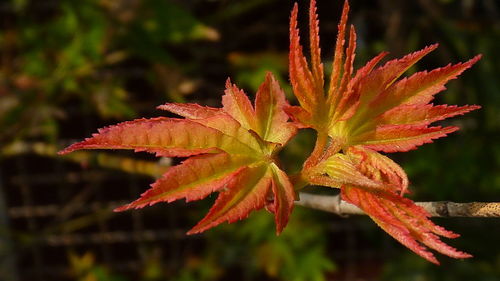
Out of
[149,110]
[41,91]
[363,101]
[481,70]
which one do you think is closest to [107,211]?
[149,110]

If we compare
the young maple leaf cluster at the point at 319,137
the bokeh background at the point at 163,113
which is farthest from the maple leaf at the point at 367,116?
the bokeh background at the point at 163,113

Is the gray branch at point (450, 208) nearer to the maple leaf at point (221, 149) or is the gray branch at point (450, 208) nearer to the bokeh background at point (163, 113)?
the maple leaf at point (221, 149)

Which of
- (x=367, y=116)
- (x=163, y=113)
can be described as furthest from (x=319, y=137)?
(x=163, y=113)

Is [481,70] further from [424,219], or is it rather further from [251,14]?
[424,219]

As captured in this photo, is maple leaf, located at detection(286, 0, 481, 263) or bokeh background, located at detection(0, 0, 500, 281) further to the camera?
bokeh background, located at detection(0, 0, 500, 281)

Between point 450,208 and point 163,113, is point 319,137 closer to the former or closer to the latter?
point 450,208

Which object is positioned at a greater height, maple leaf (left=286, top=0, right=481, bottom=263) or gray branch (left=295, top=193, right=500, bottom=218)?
maple leaf (left=286, top=0, right=481, bottom=263)

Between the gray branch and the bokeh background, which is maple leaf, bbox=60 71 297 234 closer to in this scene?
the gray branch

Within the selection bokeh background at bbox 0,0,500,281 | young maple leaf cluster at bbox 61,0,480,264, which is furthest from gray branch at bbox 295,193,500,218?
bokeh background at bbox 0,0,500,281
